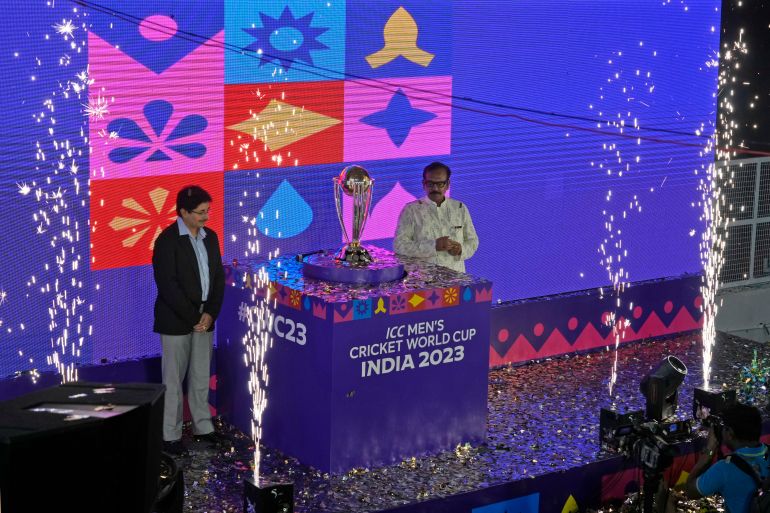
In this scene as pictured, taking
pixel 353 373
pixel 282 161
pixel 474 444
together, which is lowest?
pixel 474 444

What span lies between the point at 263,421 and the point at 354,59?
2.05 m

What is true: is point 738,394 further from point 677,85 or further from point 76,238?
point 76,238

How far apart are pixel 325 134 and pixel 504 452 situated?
1.96m

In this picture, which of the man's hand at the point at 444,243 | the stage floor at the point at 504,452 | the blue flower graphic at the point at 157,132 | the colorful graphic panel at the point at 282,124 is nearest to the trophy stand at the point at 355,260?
the man's hand at the point at 444,243

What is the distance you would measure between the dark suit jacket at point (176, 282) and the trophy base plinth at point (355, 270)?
512 millimetres

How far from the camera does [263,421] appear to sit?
6.27 m

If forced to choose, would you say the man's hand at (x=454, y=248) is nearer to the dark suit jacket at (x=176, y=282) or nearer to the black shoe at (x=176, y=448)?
the dark suit jacket at (x=176, y=282)

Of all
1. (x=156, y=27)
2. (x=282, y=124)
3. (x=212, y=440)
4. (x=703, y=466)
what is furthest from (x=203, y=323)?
(x=703, y=466)

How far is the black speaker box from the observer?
10.3 feet

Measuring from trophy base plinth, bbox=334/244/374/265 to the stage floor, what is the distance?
995 millimetres

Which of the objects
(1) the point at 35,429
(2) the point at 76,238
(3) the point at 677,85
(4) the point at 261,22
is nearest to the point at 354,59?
(4) the point at 261,22

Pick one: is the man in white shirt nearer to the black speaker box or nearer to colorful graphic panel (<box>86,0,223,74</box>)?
colorful graphic panel (<box>86,0,223,74</box>)

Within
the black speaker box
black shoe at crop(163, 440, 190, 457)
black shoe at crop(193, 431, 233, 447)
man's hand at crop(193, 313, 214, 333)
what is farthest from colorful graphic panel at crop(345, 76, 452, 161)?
the black speaker box

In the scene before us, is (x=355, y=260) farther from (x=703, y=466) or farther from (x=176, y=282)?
(x=703, y=466)
